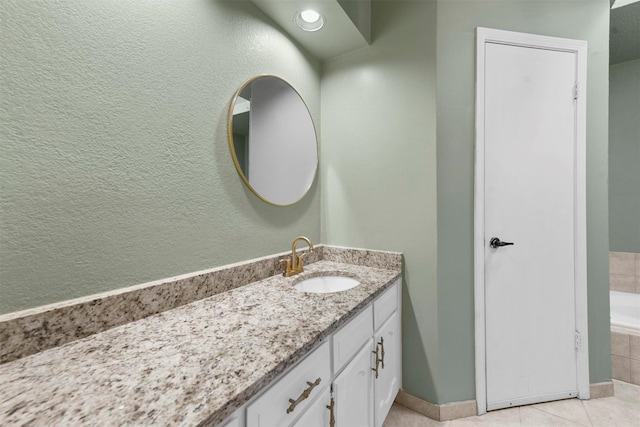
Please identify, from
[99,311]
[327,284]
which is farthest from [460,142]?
[99,311]

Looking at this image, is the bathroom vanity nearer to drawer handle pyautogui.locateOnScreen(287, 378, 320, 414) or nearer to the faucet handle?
drawer handle pyautogui.locateOnScreen(287, 378, 320, 414)

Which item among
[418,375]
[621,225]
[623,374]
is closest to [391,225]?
[418,375]

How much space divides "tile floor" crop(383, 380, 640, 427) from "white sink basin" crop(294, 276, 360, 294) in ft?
2.64

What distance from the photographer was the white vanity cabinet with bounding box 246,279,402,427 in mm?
655

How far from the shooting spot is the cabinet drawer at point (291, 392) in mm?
592

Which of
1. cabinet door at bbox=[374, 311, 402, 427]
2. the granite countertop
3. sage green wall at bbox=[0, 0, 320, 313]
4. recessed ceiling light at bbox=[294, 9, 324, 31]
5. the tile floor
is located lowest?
the tile floor

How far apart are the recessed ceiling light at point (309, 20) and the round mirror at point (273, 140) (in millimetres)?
318

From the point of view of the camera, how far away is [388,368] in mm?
1367

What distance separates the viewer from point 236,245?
1.23m

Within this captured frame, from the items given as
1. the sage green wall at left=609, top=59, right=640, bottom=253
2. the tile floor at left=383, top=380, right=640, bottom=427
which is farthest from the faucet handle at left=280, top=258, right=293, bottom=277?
the sage green wall at left=609, top=59, right=640, bottom=253

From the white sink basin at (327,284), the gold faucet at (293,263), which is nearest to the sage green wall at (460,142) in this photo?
the white sink basin at (327,284)

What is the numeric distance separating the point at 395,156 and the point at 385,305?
0.86 meters

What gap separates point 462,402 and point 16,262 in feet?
6.66

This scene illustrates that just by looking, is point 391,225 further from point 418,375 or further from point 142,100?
point 142,100
